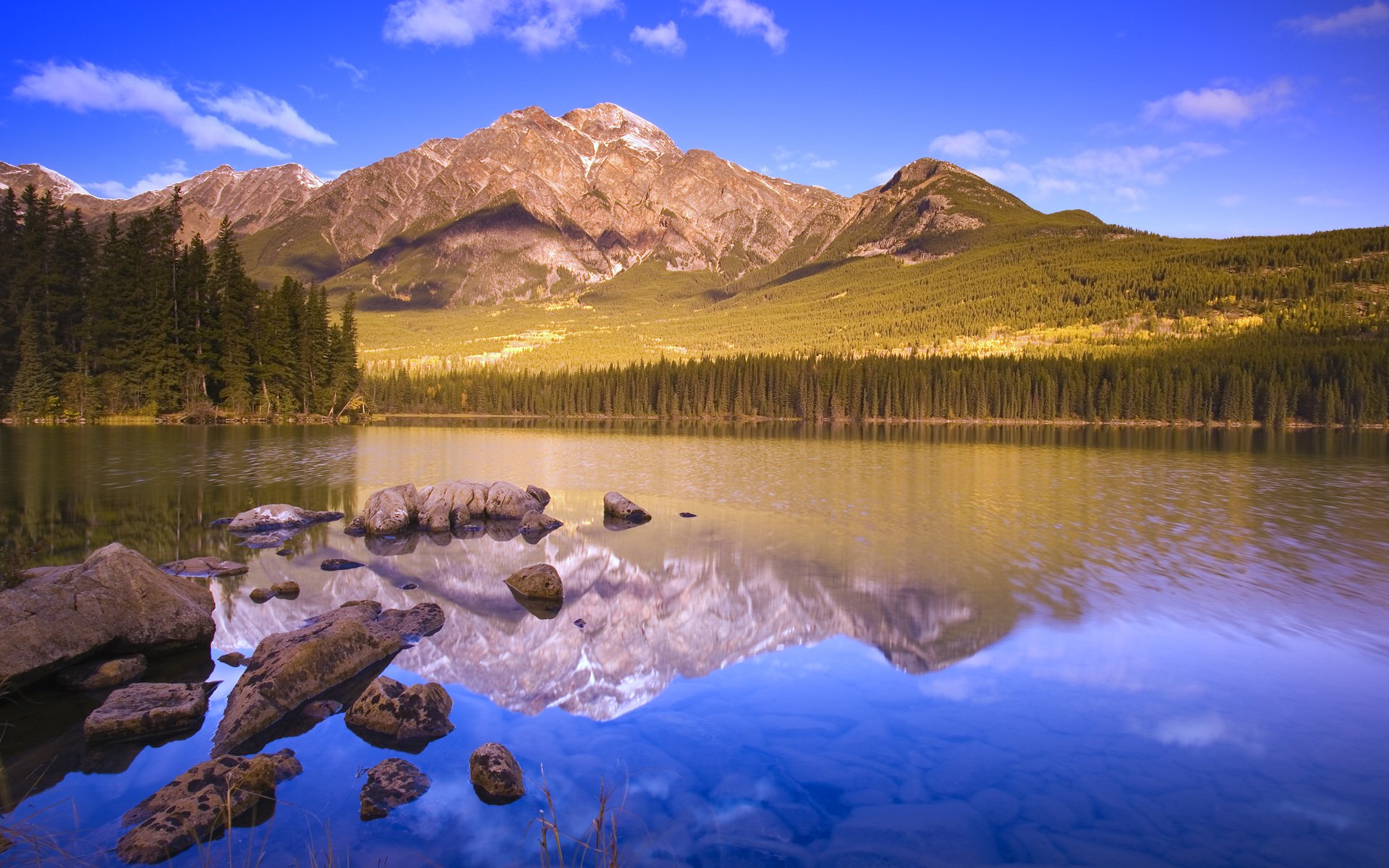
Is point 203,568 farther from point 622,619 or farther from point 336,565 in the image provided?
point 622,619

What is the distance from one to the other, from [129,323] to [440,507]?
59.9 metres

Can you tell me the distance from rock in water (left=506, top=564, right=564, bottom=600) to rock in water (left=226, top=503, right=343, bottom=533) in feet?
34.9

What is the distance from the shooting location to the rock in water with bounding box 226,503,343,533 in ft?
69.4

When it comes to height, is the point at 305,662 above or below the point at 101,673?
above

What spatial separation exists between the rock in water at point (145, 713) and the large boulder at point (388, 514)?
1260 centimetres

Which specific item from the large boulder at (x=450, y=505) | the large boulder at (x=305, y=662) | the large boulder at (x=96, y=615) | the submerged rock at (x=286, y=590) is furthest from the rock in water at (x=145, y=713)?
the large boulder at (x=450, y=505)

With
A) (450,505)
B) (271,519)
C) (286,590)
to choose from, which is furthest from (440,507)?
(286,590)

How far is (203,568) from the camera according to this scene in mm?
16031

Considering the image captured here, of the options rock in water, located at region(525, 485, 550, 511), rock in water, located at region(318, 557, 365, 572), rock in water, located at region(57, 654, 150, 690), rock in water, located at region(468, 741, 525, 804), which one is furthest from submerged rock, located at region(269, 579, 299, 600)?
rock in water, located at region(525, 485, 550, 511)

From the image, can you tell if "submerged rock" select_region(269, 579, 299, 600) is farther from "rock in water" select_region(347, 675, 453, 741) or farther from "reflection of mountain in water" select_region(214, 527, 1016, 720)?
"rock in water" select_region(347, 675, 453, 741)

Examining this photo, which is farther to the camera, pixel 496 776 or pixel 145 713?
pixel 145 713

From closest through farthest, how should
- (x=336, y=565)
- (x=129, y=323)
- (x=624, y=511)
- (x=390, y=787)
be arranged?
(x=390, y=787), (x=336, y=565), (x=624, y=511), (x=129, y=323)

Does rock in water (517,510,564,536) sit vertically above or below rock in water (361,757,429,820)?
above

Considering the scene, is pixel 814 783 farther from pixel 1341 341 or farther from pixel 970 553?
pixel 1341 341
